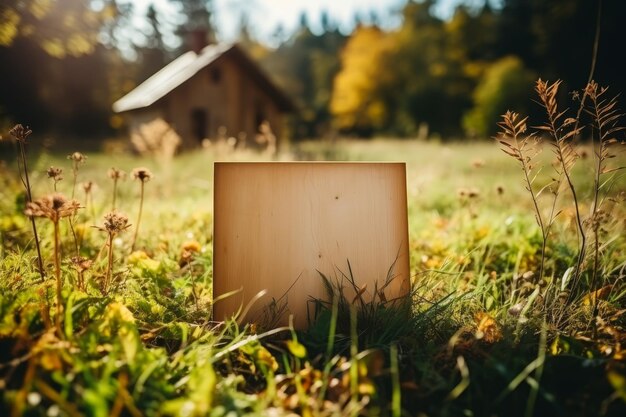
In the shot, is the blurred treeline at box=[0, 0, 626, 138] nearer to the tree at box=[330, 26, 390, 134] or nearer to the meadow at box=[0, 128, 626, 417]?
the tree at box=[330, 26, 390, 134]

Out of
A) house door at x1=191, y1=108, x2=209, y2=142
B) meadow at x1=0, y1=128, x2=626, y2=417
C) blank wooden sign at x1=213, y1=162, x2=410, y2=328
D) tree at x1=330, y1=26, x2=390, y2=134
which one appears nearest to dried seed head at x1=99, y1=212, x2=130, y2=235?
meadow at x1=0, y1=128, x2=626, y2=417

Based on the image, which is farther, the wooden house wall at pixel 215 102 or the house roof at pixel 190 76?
the wooden house wall at pixel 215 102

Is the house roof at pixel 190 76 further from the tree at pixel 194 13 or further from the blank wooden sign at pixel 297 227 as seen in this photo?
the tree at pixel 194 13

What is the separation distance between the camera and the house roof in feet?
47.8

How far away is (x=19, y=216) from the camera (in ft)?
8.18

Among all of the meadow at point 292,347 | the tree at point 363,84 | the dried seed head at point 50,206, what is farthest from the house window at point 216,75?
the dried seed head at point 50,206

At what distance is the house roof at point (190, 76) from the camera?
14562 mm

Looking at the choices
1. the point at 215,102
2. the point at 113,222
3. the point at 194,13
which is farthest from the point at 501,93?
the point at 194,13

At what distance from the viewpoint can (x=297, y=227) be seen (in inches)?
63.9

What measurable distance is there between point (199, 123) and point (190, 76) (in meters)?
2.16

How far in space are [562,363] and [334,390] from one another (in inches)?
27.8

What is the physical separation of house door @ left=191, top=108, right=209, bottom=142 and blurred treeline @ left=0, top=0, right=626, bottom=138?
710cm

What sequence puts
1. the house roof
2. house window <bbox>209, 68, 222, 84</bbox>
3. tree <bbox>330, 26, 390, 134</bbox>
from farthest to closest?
tree <bbox>330, 26, 390, 134</bbox>, house window <bbox>209, 68, 222, 84</bbox>, the house roof

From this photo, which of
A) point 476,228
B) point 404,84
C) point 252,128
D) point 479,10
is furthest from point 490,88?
point 476,228
